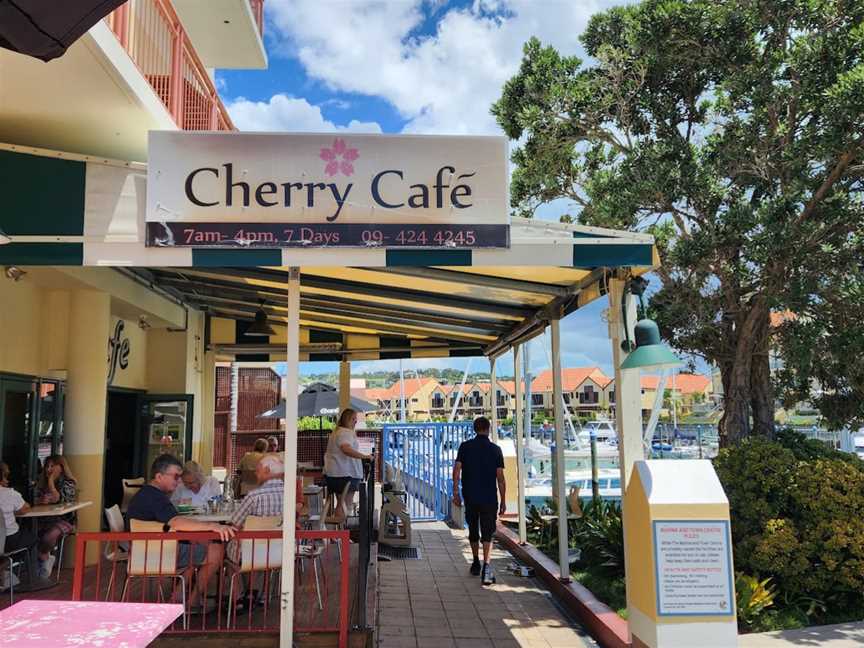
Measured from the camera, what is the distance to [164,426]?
1038 centimetres

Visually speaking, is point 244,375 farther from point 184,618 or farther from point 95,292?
point 184,618

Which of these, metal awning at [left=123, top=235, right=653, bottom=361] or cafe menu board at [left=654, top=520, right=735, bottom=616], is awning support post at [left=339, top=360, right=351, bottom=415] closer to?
metal awning at [left=123, top=235, right=653, bottom=361]

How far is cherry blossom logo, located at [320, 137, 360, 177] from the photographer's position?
464 cm

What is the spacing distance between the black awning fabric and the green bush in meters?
6.21

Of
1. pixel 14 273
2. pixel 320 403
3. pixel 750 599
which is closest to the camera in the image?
pixel 750 599

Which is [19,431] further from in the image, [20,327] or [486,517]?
[486,517]

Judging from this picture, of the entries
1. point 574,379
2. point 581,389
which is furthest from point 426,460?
point 581,389

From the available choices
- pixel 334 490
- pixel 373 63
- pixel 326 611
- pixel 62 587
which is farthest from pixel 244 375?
pixel 326 611

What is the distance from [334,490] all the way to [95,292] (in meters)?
3.43

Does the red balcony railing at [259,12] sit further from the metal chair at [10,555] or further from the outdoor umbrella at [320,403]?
the metal chair at [10,555]

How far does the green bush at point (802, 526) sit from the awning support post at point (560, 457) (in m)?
1.51

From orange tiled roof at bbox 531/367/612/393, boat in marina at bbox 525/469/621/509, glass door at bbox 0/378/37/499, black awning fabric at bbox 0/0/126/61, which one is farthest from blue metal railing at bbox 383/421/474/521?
orange tiled roof at bbox 531/367/612/393

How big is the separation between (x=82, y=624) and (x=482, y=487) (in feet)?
16.6

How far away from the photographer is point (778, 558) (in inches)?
235
